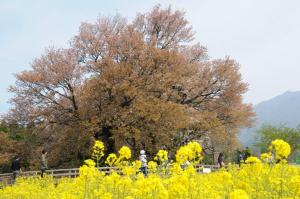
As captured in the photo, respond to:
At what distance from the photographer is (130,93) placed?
28500mm

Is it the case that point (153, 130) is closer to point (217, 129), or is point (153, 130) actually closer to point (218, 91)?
point (217, 129)

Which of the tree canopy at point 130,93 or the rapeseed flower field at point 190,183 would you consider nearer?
the rapeseed flower field at point 190,183

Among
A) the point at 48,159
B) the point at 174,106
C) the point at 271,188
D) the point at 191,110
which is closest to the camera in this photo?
the point at 271,188

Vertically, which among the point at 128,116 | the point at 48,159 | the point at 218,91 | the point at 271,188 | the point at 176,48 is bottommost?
the point at 271,188

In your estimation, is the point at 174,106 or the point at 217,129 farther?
the point at 217,129

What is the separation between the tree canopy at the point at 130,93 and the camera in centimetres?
2880

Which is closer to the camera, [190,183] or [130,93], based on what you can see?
[190,183]

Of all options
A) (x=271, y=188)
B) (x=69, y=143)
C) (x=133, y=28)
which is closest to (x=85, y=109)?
(x=69, y=143)

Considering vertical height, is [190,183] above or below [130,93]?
below

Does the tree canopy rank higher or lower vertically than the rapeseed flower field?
higher

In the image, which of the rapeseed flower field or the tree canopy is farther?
the tree canopy

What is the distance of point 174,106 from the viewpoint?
2869cm

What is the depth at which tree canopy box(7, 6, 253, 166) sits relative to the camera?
28797 mm

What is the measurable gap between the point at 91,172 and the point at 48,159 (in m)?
26.1
